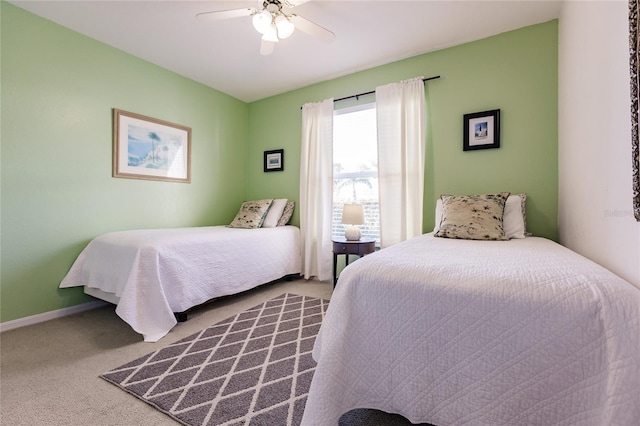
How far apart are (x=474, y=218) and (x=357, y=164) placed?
1612 millimetres

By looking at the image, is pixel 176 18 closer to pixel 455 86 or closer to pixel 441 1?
pixel 441 1

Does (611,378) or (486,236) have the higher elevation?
(486,236)

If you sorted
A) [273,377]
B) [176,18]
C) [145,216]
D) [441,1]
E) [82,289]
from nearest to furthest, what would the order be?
1. [273,377]
2. [441,1]
3. [176,18]
4. [82,289]
5. [145,216]

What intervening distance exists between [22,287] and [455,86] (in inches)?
165

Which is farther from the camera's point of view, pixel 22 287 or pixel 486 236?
pixel 22 287

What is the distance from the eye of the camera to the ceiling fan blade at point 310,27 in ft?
6.61

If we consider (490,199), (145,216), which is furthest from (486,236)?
(145,216)

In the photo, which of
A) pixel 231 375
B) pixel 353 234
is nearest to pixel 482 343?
pixel 231 375

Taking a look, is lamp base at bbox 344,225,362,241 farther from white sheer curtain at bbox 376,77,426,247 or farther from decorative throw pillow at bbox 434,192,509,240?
decorative throw pillow at bbox 434,192,509,240

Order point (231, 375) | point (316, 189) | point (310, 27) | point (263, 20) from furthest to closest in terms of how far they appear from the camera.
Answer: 1. point (316, 189)
2. point (310, 27)
3. point (263, 20)
4. point (231, 375)

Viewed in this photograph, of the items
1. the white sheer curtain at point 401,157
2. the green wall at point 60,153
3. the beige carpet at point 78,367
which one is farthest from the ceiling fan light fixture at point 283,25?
the beige carpet at point 78,367

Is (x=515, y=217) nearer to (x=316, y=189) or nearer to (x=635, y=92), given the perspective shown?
(x=635, y=92)

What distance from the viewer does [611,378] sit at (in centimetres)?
75

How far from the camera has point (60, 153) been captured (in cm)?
248
